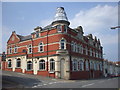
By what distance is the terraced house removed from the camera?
28266mm

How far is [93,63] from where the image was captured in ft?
139

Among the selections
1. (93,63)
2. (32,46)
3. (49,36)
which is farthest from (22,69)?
(93,63)

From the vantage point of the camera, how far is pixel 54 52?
95.0 feet

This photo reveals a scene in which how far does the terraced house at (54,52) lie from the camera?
28.3 m

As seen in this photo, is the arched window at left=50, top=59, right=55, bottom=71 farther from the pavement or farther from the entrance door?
the pavement

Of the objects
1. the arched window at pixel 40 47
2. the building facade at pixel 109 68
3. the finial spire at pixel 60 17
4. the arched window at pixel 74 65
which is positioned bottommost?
the building facade at pixel 109 68

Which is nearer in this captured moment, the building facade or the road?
the road

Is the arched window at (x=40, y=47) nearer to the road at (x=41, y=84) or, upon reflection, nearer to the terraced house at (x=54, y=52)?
the terraced house at (x=54, y=52)

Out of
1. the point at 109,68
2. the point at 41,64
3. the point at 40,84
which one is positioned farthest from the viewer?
the point at 109,68

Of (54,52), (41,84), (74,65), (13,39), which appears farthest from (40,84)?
(13,39)

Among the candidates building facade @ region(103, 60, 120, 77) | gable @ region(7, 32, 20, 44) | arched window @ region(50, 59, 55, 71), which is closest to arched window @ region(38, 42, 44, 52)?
arched window @ region(50, 59, 55, 71)

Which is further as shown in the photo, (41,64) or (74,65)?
(41,64)

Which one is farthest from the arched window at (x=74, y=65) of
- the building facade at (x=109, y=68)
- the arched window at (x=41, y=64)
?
the building facade at (x=109, y=68)

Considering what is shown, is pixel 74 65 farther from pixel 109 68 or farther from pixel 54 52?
pixel 109 68
